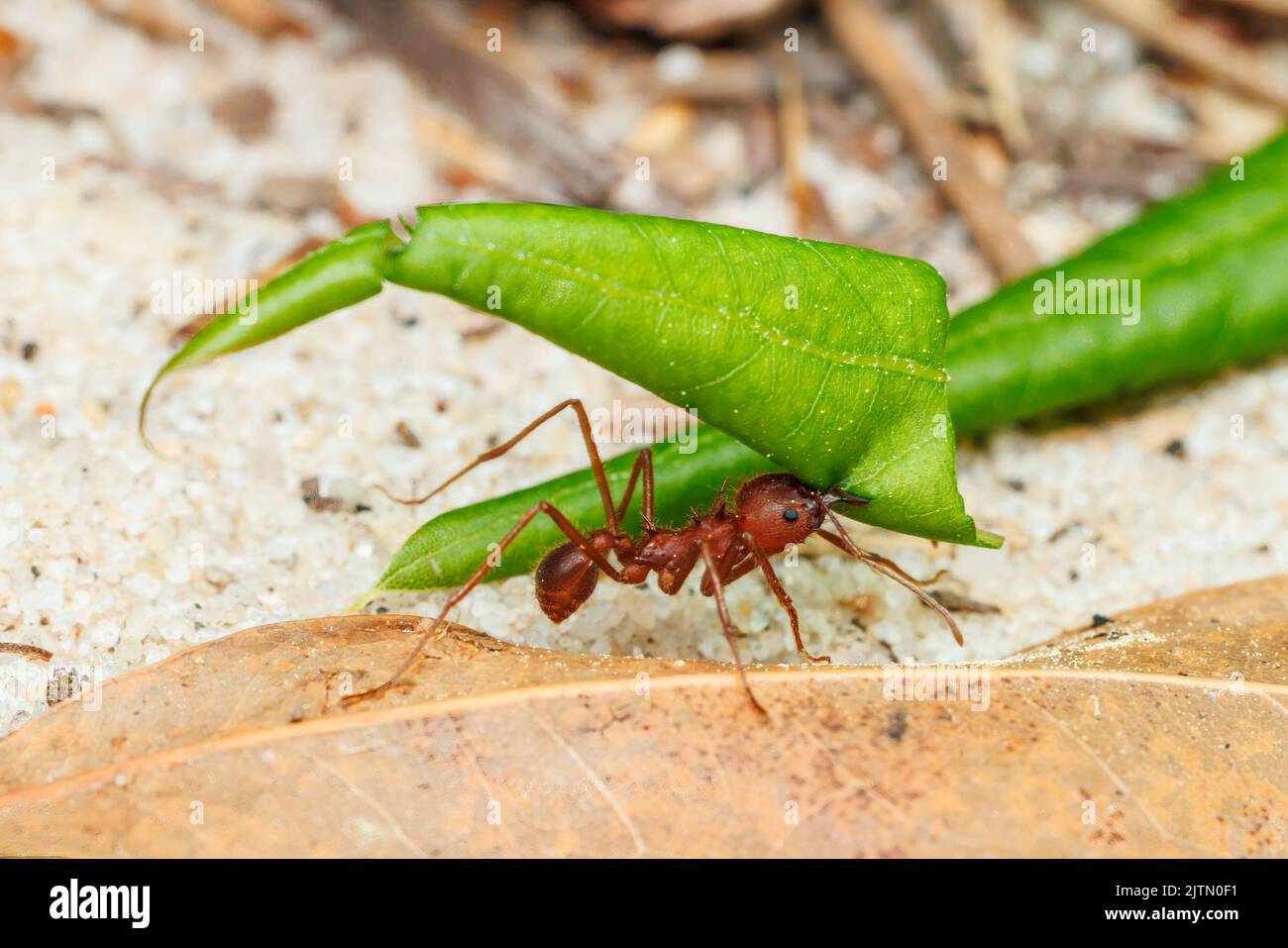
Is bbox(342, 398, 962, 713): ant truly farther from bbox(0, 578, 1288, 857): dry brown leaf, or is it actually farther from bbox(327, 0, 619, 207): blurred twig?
bbox(327, 0, 619, 207): blurred twig

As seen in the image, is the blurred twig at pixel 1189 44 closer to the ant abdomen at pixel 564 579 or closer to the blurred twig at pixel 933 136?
the blurred twig at pixel 933 136

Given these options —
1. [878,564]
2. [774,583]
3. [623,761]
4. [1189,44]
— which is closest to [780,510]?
[774,583]

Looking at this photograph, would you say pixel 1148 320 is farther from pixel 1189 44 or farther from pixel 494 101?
pixel 494 101

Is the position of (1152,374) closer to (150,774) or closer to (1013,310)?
(1013,310)

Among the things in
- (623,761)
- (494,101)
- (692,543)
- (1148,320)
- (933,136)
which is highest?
(494,101)

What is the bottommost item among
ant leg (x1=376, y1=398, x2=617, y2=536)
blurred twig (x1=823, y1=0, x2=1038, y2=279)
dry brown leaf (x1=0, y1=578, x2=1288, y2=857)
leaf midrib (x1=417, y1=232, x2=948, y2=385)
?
dry brown leaf (x1=0, y1=578, x2=1288, y2=857)

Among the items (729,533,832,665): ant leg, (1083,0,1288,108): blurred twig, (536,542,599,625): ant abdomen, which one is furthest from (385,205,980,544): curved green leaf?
(1083,0,1288,108): blurred twig

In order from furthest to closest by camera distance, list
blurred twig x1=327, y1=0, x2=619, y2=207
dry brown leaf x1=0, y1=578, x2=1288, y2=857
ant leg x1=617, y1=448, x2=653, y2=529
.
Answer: blurred twig x1=327, y1=0, x2=619, y2=207 → ant leg x1=617, y1=448, x2=653, y2=529 → dry brown leaf x1=0, y1=578, x2=1288, y2=857
